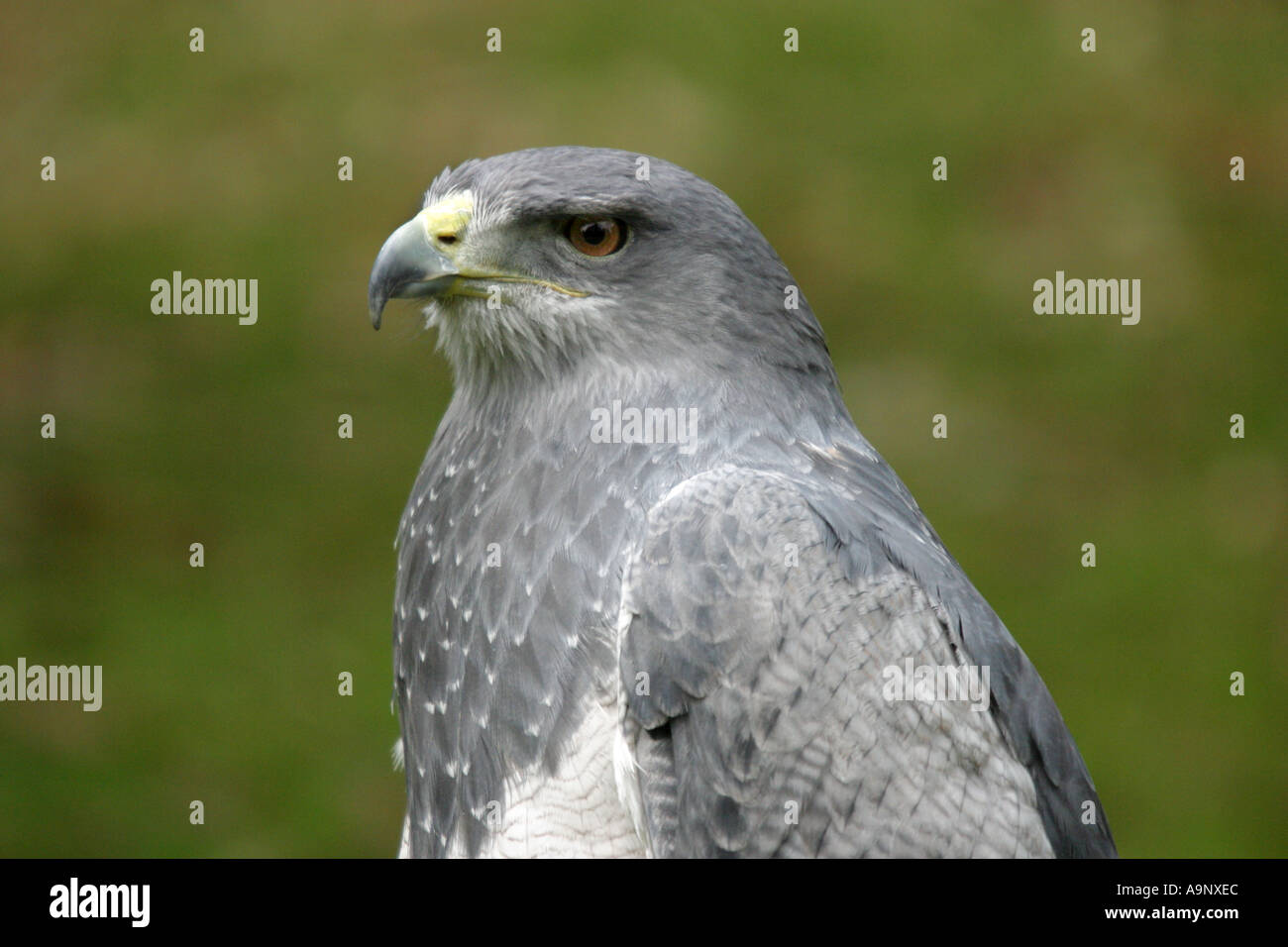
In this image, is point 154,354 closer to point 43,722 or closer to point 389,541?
point 389,541

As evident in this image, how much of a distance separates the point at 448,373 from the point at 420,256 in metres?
3.35

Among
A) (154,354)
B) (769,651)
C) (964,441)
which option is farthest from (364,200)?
(769,651)

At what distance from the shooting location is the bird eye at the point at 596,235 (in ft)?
13.8

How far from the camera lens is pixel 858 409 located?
10.0 meters

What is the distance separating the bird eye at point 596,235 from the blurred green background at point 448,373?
459 centimetres

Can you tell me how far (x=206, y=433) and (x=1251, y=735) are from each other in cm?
637

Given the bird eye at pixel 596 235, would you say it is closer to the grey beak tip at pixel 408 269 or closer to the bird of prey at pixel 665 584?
the bird of prey at pixel 665 584

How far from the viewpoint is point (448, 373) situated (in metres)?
7.61
